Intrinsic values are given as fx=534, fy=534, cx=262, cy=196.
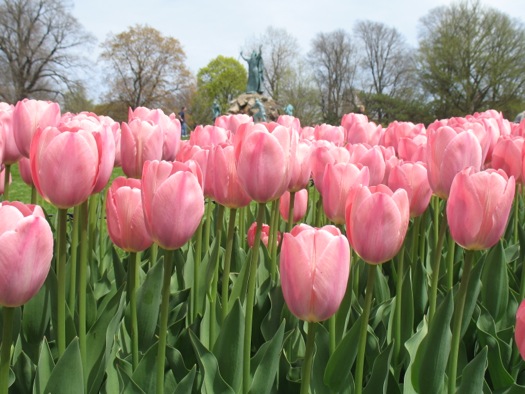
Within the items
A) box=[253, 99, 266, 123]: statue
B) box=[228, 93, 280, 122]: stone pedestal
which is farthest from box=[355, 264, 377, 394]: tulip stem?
box=[228, 93, 280, 122]: stone pedestal

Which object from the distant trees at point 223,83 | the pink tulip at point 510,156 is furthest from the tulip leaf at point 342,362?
the distant trees at point 223,83

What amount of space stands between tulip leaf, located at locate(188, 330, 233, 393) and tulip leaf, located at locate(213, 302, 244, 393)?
0.12ft

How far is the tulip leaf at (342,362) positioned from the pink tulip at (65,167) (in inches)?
22.5

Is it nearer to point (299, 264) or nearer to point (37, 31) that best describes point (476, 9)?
point (37, 31)

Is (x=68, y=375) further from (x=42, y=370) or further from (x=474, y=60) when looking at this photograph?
(x=474, y=60)

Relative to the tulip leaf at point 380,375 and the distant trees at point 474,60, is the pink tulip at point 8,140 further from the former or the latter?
the distant trees at point 474,60

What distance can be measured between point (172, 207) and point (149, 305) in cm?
54

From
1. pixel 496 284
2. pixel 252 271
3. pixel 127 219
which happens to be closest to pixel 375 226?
pixel 252 271

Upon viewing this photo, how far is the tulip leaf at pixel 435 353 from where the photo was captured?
1.07 m

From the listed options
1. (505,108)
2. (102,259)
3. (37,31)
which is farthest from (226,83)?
(102,259)

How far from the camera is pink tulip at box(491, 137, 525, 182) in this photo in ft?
5.20

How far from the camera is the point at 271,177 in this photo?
1.04m

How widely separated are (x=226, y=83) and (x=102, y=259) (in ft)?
151

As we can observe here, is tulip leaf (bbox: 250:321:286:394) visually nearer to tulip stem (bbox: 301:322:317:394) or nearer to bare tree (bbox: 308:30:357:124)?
→ tulip stem (bbox: 301:322:317:394)
